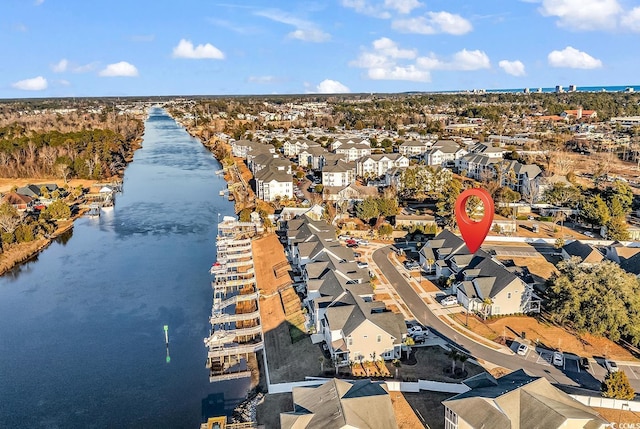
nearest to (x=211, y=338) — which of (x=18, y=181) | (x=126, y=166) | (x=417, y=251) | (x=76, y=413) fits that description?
(x=76, y=413)

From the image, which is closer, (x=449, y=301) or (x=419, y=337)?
(x=419, y=337)

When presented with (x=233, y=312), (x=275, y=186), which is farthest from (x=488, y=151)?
(x=233, y=312)

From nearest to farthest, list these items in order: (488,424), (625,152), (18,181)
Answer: (488,424) < (18,181) < (625,152)

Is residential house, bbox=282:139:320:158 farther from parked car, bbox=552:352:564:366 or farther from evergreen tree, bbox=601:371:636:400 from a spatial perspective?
evergreen tree, bbox=601:371:636:400

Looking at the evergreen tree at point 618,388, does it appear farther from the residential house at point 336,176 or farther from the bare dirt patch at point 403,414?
the residential house at point 336,176

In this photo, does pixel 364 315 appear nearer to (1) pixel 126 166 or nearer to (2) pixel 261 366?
(2) pixel 261 366

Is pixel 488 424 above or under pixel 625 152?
under

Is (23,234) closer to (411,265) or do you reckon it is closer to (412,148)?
(411,265)
